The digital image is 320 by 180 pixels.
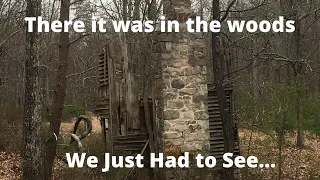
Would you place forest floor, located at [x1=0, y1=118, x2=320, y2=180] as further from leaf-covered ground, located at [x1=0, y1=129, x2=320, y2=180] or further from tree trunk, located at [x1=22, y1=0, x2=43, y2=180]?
tree trunk, located at [x1=22, y1=0, x2=43, y2=180]

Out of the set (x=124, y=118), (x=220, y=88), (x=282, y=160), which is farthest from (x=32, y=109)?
(x=282, y=160)

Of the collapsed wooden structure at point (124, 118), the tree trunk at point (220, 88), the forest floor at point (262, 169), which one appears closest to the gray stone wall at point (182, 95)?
the collapsed wooden structure at point (124, 118)

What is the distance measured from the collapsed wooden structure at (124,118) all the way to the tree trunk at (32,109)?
223 centimetres

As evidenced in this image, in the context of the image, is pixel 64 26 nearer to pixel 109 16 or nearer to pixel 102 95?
pixel 102 95

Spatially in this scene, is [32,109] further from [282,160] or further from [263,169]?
[282,160]

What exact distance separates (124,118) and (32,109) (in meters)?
2.90

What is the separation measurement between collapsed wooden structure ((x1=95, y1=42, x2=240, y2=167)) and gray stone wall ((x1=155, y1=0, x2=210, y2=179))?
49cm

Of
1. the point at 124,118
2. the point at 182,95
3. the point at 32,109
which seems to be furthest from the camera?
the point at 124,118

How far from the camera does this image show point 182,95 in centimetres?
968

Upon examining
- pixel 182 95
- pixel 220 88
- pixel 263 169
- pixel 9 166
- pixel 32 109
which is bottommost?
pixel 263 169

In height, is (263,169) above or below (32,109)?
below

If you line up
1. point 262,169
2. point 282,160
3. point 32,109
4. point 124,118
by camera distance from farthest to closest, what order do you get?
point 282,160 < point 262,169 < point 124,118 < point 32,109

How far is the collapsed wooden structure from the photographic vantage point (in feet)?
33.0

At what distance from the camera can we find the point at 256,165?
1095 cm
